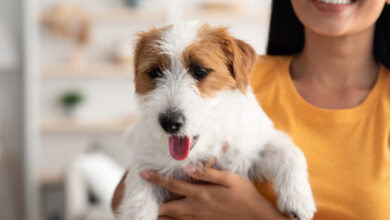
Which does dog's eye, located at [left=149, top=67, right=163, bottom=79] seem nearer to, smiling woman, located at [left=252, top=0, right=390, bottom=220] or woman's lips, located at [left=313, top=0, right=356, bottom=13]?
smiling woman, located at [left=252, top=0, right=390, bottom=220]

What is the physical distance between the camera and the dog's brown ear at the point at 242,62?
4.45 feet

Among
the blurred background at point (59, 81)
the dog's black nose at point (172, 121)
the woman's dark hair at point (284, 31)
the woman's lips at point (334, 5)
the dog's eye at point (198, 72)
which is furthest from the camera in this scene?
the blurred background at point (59, 81)

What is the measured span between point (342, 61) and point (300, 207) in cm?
59

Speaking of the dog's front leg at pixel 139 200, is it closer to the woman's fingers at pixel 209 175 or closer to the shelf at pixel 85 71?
the woman's fingers at pixel 209 175

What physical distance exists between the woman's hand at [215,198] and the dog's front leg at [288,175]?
52 millimetres

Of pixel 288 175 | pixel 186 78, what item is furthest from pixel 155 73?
pixel 288 175

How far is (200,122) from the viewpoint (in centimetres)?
126

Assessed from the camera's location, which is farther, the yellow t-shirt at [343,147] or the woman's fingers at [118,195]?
the woman's fingers at [118,195]

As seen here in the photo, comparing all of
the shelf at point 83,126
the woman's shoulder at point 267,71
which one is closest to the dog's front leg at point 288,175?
the woman's shoulder at point 267,71

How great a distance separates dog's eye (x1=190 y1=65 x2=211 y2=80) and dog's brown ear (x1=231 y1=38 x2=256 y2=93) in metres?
0.10

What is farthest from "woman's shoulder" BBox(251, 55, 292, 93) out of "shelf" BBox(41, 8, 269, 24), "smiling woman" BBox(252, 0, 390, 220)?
"shelf" BBox(41, 8, 269, 24)

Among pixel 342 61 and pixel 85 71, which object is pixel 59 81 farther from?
pixel 342 61

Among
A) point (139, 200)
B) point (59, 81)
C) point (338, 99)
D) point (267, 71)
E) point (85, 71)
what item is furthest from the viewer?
point (59, 81)

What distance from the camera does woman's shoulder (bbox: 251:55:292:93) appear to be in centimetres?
163
